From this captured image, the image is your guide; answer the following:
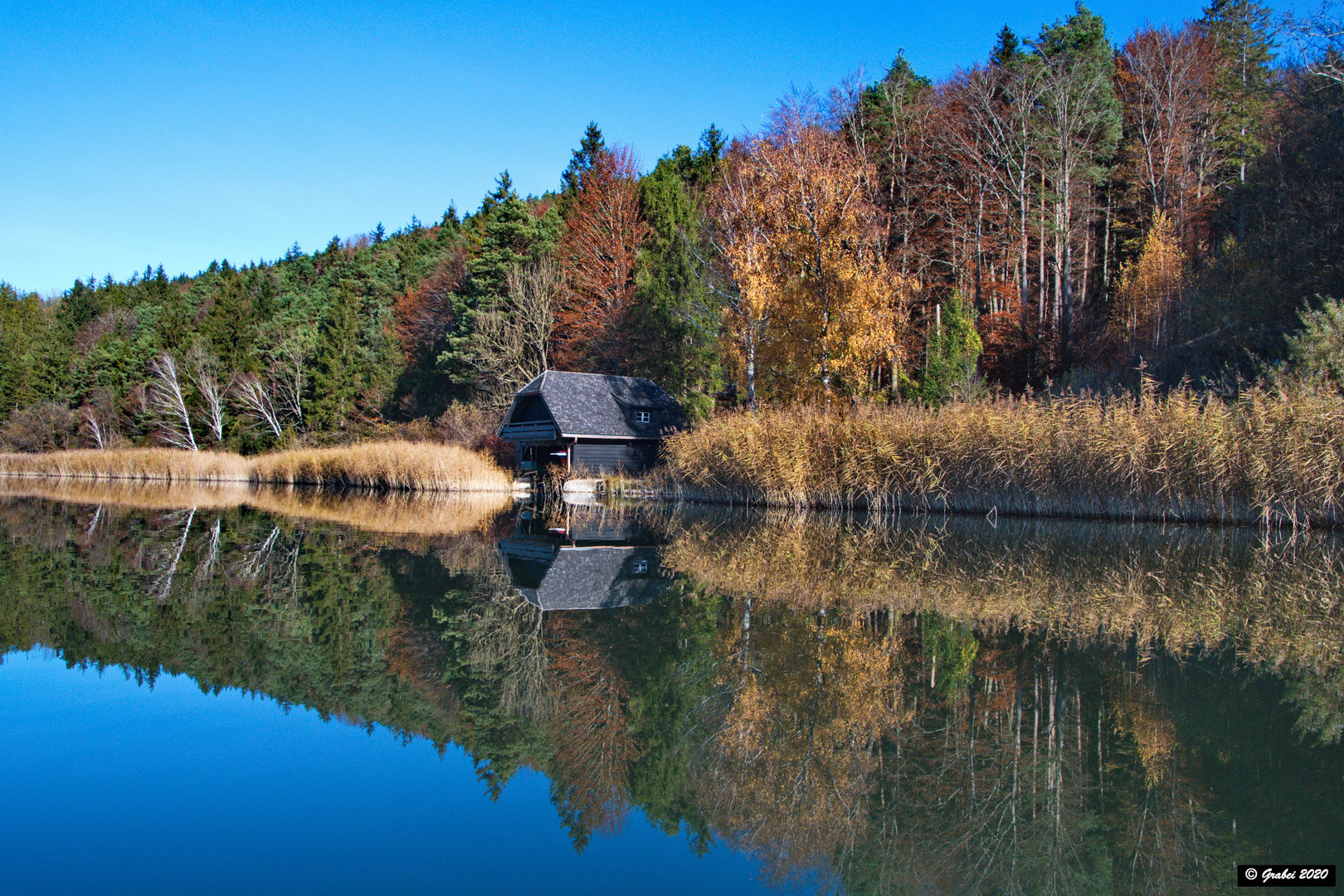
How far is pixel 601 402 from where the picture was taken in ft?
98.9

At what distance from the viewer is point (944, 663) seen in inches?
226

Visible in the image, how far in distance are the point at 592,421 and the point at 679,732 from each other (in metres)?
24.7

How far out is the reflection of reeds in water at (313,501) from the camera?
17.8m

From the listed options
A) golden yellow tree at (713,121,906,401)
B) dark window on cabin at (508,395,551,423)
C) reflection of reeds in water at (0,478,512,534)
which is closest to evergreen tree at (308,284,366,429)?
reflection of reeds in water at (0,478,512,534)

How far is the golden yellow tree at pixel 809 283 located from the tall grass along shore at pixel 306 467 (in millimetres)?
11192

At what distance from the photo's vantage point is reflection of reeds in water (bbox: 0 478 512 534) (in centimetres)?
1780

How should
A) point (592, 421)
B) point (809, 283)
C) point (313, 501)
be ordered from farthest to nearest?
point (592, 421) → point (313, 501) → point (809, 283)

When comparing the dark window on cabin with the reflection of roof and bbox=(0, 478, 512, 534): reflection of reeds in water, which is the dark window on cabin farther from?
the reflection of roof

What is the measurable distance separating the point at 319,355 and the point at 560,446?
76.1 ft

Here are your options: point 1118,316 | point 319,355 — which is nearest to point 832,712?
point 1118,316

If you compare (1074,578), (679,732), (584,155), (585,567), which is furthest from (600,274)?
(679,732)

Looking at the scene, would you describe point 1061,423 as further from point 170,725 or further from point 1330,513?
point 170,725

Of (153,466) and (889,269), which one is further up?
(889,269)

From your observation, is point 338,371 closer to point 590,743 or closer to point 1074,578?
point 1074,578
